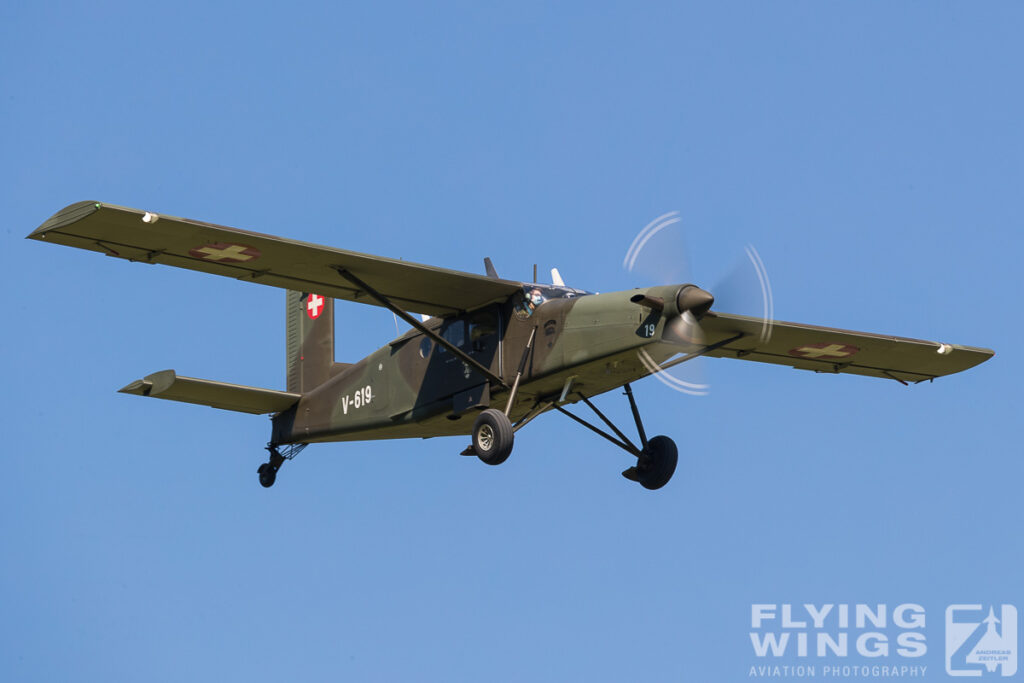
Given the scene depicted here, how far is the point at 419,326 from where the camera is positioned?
2084 centimetres

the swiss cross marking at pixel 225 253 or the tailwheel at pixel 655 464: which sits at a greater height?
the swiss cross marking at pixel 225 253

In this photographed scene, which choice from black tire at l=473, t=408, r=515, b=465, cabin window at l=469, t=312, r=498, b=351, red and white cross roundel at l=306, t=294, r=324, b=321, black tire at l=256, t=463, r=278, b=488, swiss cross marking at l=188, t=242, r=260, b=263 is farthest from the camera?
red and white cross roundel at l=306, t=294, r=324, b=321

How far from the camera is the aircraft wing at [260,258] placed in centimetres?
1858

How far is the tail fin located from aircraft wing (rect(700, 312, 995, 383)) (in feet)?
20.8

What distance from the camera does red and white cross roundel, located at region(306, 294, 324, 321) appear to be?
26.3 m

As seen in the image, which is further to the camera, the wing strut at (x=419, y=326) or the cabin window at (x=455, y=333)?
the cabin window at (x=455, y=333)

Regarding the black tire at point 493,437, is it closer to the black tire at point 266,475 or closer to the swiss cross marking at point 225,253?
the swiss cross marking at point 225,253

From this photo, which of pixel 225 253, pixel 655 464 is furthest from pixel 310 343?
pixel 655 464

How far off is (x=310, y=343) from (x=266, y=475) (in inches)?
101

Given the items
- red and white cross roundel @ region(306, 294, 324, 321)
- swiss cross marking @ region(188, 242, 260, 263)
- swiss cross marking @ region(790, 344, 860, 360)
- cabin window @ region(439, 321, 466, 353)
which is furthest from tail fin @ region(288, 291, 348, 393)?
swiss cross marking @ region(790, 344, 860, 360)

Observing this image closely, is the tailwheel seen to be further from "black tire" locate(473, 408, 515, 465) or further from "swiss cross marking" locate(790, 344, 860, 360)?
"swiss cross marking" locate(790, 344, 860, 360)

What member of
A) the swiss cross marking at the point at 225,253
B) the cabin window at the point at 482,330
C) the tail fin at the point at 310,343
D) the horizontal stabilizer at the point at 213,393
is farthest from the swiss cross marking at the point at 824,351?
the swiss cross marking at the point at 225,253

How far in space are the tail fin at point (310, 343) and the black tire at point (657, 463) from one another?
5479 millimetres

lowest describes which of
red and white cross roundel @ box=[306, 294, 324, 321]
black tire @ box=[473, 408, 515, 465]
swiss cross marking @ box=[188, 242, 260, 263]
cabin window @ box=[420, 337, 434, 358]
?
black tire @ box=[473, 408, 515, 465]
